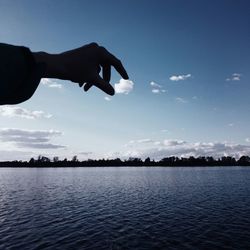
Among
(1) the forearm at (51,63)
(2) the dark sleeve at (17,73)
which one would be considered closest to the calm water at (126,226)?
(1) the forearm at (51,63)

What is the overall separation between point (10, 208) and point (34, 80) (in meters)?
54.8

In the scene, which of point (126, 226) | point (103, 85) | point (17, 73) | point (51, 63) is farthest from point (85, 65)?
point (126, 226)

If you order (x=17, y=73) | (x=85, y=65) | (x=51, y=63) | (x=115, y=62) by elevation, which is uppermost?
(x=115, y=62)

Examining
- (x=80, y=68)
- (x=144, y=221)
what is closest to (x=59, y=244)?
(x=144, y=221)

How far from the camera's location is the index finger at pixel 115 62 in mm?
2258

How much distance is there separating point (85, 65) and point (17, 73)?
0.81 metres

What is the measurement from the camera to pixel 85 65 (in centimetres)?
214

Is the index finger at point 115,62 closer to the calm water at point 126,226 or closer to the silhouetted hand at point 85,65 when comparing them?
the silhouetted hand at point 85,65

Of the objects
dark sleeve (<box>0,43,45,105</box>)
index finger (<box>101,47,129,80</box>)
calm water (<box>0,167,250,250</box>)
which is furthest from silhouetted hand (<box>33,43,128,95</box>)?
calm water (<box>0,167,250,250</box>)

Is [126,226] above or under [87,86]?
under

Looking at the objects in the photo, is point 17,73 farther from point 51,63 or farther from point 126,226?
point 126,226

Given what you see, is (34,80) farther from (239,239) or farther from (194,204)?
(194,204)

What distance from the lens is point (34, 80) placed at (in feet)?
4.99

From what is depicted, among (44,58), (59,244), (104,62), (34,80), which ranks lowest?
(59,244)
